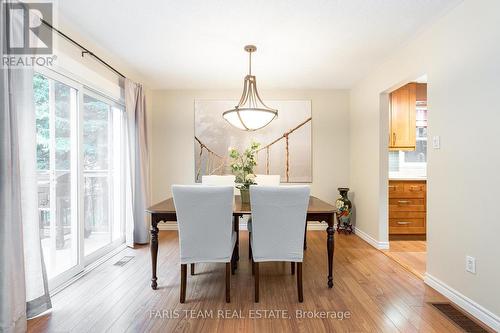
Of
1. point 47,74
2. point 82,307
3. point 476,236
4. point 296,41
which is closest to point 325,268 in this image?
point 476,236

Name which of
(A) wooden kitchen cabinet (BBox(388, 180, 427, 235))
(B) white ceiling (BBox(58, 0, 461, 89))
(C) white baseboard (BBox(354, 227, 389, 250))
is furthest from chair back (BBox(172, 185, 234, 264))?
(A) wooden kitchen cabinet (BBox(388, 180, 427, 235))

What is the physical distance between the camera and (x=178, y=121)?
4.49 m

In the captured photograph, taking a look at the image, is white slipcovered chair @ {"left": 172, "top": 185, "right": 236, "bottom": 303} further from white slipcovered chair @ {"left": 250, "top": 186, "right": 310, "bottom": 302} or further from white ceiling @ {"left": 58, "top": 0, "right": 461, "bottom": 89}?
white ceiling @ {"left": 58, "top": 0, "right": 461, "bottom": 89}

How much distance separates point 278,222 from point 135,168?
2.40 meters

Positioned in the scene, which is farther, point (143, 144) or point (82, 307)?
point (143, 144)

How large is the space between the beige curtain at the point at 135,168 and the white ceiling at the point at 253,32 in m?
0.48

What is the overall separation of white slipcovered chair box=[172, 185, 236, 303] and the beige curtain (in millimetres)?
1780

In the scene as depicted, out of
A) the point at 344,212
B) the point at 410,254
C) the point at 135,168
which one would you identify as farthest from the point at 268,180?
the point at 410,254

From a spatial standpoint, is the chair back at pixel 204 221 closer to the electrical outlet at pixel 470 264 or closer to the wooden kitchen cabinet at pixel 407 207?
the electrical outlet at pixel 470 264

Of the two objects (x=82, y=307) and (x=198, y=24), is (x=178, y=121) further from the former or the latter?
(x=82, y=307)

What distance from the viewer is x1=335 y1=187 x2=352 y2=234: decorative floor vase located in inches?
162

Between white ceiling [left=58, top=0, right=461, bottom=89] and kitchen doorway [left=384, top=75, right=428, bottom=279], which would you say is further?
kitchen doorway [left=384, top=75, right=428, bottom=279]

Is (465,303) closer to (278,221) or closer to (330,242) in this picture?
(330,242)

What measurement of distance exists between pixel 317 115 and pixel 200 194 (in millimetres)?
3143
